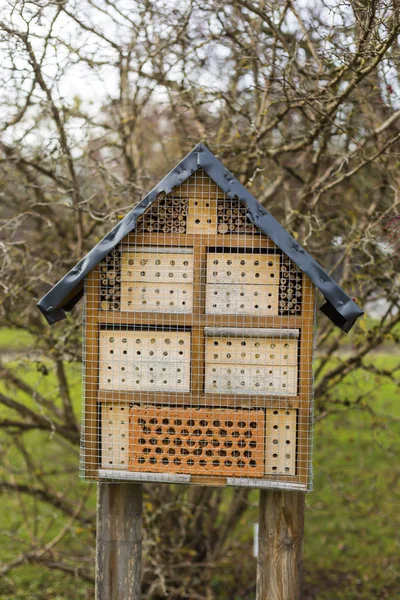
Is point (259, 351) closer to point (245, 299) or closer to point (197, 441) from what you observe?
point (245, 299)

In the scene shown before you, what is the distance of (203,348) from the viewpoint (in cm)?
314

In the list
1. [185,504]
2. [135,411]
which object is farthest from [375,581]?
[135,411]

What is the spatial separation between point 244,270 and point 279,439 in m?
0.78

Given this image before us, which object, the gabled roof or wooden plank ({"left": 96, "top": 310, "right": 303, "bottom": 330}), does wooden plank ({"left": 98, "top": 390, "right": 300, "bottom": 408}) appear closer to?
wooden plank ({"left": 96, "top": 310, "right": 303, "bottom": 330})

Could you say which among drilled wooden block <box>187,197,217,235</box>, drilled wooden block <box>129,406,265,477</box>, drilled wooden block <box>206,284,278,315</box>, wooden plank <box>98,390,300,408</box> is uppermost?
drilled wooden block <box>187,197,217,235</box>

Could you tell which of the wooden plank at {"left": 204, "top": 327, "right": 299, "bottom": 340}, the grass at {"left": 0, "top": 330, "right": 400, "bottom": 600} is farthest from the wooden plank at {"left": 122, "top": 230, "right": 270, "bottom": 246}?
the grass at {"left": 0, "top": 330, "right": 400, "bottom": 600}

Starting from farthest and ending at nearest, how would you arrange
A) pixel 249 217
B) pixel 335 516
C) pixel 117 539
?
pixel 335 516, pixel 117 539, pixel 249 217

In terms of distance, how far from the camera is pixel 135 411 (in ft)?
10.3

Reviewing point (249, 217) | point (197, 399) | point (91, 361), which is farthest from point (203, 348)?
point (249, 217)

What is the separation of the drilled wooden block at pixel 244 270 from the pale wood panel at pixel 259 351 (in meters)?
0.26

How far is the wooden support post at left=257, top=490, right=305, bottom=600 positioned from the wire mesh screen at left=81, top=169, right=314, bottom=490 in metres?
0.40

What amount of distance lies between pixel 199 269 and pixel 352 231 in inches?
62.6

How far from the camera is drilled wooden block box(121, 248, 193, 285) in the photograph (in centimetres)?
315

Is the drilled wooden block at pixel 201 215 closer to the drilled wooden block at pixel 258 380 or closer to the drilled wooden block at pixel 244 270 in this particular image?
the drilled wooden block at pixel 244 270
